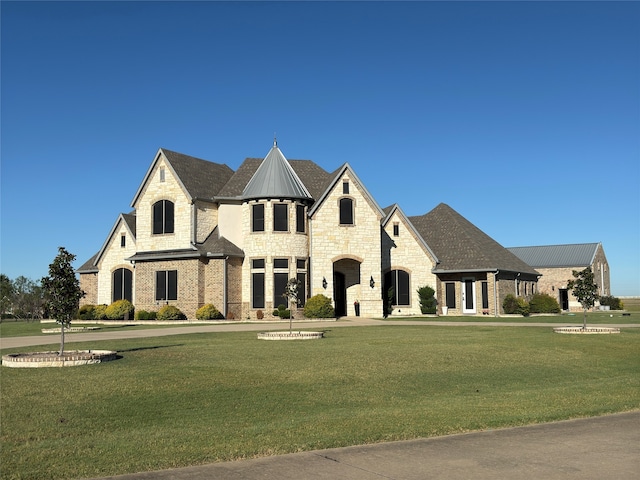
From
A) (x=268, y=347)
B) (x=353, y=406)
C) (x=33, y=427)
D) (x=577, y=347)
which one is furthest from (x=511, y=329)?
(x=33, y=427)

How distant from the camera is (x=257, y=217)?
1766 inches

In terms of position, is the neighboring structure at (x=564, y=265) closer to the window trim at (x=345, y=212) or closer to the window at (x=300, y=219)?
the window trim at (x=345, y=212)

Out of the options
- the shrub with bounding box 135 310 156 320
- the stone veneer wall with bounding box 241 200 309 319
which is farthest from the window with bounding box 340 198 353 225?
the shrub with bounding box 135 310 156 320

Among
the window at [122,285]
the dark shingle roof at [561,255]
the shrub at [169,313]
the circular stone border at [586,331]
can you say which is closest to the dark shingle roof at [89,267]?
the window at [122,285]

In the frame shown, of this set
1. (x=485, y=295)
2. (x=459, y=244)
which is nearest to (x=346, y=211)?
(x=459, y=244)

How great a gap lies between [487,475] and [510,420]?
3432 mm

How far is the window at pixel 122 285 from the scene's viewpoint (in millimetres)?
49188

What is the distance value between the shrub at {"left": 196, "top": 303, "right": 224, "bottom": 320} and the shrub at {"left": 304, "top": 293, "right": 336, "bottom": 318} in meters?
5.76

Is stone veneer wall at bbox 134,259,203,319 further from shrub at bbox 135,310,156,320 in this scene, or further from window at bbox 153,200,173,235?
window at bbox 153,200,173,235

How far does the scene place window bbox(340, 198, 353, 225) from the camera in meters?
46.1

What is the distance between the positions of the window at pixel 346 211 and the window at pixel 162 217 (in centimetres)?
1169

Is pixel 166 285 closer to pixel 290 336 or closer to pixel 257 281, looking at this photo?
pixel 257 281

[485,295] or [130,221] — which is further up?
[130,221]

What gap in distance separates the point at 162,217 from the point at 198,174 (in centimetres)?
399
